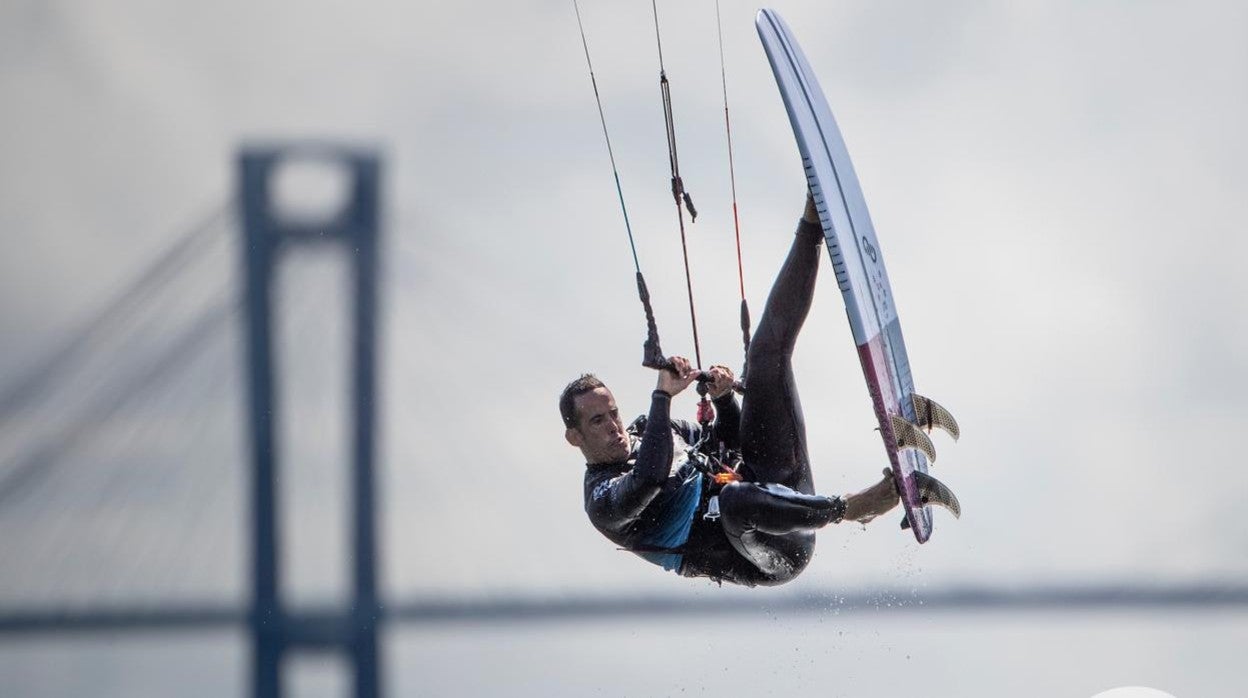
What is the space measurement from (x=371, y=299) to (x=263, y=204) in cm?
59

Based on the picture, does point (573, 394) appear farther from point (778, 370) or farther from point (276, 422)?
point (276, 422)

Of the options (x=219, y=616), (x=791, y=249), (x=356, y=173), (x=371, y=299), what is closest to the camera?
(x=791, y=249)

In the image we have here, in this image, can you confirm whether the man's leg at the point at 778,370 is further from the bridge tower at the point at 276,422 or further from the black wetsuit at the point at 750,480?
the bridge tower at the point at 276,422

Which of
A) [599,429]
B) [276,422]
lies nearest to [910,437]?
[599,429]

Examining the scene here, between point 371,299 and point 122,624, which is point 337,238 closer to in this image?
point 371,299

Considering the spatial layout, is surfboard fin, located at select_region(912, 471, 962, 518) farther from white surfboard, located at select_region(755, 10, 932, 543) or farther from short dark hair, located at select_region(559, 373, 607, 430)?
short dark hair, located at select_region(559, 373, 607, 430)

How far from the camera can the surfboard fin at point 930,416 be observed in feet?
8.44

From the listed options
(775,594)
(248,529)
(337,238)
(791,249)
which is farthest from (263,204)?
(791,249)

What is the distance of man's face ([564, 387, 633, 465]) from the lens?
2.61 meters

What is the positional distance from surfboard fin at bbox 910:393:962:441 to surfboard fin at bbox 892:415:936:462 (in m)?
0.06

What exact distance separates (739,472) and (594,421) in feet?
0.88

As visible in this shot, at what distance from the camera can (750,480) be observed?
2.59 m

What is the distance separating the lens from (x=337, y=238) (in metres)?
5.91

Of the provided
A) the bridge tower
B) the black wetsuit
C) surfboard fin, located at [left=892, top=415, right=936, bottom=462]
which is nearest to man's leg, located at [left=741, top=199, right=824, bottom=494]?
the black wetsuit
